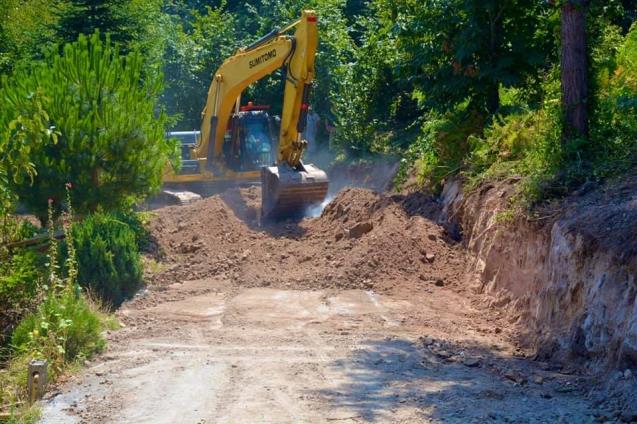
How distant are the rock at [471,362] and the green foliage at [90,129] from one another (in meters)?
8.52

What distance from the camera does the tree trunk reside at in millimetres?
11969

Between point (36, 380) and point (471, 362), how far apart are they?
420cm

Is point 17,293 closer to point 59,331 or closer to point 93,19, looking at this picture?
point 59,331

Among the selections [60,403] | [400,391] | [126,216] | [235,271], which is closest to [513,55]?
[235,271]

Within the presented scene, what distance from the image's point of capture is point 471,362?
30.2ft

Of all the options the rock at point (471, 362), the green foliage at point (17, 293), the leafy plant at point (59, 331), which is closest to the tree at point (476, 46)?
the rock at point (471, 362)

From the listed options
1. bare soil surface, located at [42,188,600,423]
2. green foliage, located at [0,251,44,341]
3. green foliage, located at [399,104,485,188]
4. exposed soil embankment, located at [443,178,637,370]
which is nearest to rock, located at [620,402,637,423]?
bare soil surface, located at [42,188,600,423]

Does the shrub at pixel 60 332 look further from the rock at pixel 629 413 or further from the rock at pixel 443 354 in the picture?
the rock at pixel 629 413

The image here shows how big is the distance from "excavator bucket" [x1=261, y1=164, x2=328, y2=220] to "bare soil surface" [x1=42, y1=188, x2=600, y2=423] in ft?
2.99

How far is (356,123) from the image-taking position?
80.8 feet

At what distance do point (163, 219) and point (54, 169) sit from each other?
3783mm

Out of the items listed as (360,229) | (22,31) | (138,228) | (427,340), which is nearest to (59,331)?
(427,340)

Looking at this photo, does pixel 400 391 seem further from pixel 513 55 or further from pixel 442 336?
pixel 513 55

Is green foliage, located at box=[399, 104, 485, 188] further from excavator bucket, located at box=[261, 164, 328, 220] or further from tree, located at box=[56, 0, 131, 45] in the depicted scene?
tree, located at box=[56, 0, 131, 45]
